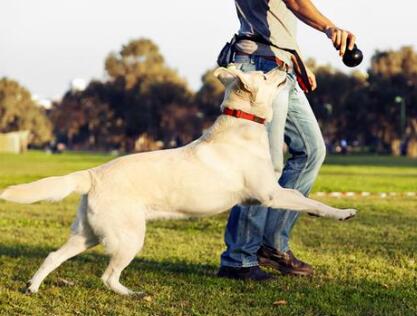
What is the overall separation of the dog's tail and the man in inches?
61.4

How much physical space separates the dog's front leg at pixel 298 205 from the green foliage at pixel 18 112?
95.1 metres

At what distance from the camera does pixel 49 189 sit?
4.94 meters

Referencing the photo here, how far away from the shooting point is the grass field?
484cm

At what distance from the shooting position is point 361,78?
7388cm

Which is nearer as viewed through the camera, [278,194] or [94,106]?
[278,194]

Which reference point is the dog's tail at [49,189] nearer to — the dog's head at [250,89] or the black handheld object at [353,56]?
the dog's head at [250,89]

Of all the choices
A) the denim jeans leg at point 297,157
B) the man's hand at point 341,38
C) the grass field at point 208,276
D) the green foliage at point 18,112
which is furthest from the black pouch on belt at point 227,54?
the green foliage at point 18,112

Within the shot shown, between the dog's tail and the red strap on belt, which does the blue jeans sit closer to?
the red strap on belt

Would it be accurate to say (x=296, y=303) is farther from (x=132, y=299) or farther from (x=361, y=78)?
(x=361, y=78)

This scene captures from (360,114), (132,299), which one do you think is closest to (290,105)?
(132,299)

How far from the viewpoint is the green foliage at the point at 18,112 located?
98000 millimetres

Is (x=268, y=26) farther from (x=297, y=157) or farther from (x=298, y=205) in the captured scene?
(x=298, y=205)

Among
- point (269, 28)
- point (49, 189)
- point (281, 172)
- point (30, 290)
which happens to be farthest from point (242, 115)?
point (30, 290)

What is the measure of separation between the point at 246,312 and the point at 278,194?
907 mm
